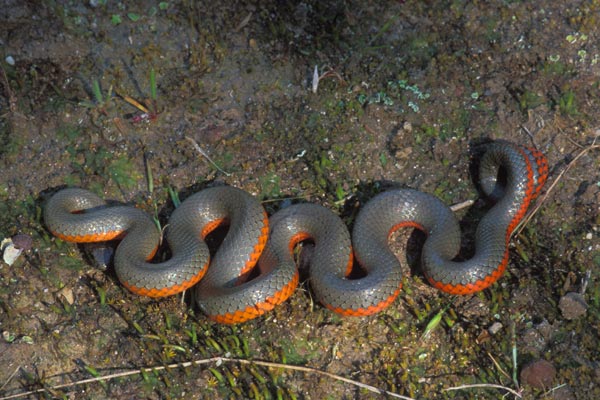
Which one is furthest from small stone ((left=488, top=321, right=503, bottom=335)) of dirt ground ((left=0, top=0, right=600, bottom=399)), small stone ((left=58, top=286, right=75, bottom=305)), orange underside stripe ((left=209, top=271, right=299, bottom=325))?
small stone ((left=58, top=286, right=75, bottom=305))

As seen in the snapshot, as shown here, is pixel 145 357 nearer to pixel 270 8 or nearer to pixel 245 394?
pixel 245 394

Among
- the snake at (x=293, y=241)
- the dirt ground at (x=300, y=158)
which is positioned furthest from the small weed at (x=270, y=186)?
the snake at (x=293, y=241)

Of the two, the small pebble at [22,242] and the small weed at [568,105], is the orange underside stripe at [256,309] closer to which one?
the small pebble at [22,242]

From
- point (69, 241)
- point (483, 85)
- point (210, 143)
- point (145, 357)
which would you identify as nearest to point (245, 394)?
point (145, 357)

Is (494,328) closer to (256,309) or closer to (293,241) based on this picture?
(293,241)

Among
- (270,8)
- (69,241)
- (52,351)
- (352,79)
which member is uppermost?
(270,8)
